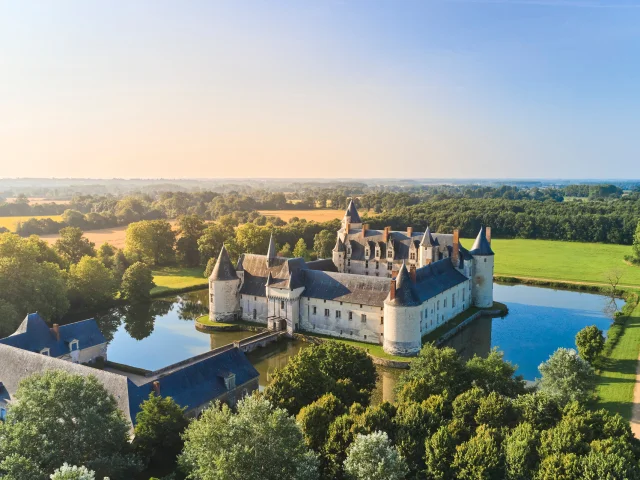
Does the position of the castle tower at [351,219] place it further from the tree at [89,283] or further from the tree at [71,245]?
the tree at [71,245]

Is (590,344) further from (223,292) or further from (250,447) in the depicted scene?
(223,292)

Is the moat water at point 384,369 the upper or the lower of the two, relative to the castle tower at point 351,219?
lower

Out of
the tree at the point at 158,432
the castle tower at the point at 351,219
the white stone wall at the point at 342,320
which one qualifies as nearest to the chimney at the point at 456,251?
the white stone wall at the point at 342,320

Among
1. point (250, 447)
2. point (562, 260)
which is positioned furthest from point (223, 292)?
point (562, 260)

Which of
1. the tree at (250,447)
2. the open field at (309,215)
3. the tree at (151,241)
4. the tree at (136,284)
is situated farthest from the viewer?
the open field at (309,215)

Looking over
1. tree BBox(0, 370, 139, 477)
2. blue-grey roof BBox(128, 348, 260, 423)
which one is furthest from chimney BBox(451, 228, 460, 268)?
tree BBox(0, 370, 139, 477)

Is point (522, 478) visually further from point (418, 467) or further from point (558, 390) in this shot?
point (558, 390)

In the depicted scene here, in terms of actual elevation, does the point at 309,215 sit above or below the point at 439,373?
above
